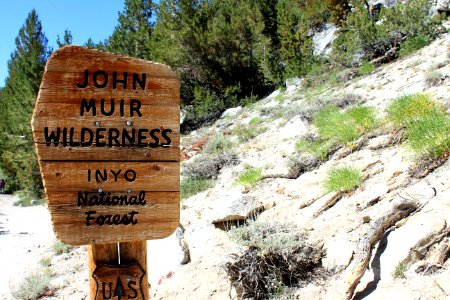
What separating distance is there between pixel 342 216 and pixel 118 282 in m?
2.67

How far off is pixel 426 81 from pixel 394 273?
563 cm

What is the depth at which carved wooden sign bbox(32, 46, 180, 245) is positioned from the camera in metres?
1.96

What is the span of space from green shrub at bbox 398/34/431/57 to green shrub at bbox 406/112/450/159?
908cm

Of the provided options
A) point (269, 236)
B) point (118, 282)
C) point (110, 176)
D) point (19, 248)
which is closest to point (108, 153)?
point (110, 176)

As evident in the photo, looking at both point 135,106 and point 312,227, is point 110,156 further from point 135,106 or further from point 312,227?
point 312,227

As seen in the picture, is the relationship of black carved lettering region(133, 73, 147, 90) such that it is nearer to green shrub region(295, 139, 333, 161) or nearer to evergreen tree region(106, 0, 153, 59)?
green shrub region(295, 139, 333, 161)

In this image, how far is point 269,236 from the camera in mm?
3930

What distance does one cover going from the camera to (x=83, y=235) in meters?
1.99

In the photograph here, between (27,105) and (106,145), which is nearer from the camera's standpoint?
(106,145)

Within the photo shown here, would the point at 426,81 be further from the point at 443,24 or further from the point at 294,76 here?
the point at 294,76

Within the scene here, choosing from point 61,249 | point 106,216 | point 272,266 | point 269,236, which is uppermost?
point 106,216

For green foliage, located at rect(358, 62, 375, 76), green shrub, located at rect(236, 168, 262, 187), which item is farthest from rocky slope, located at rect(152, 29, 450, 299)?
green foliage, located at rect(358, 62, 375, 76)

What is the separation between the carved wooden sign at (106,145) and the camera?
1958mm

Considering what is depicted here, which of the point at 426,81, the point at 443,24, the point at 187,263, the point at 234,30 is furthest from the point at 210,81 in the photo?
the point at 187,263
